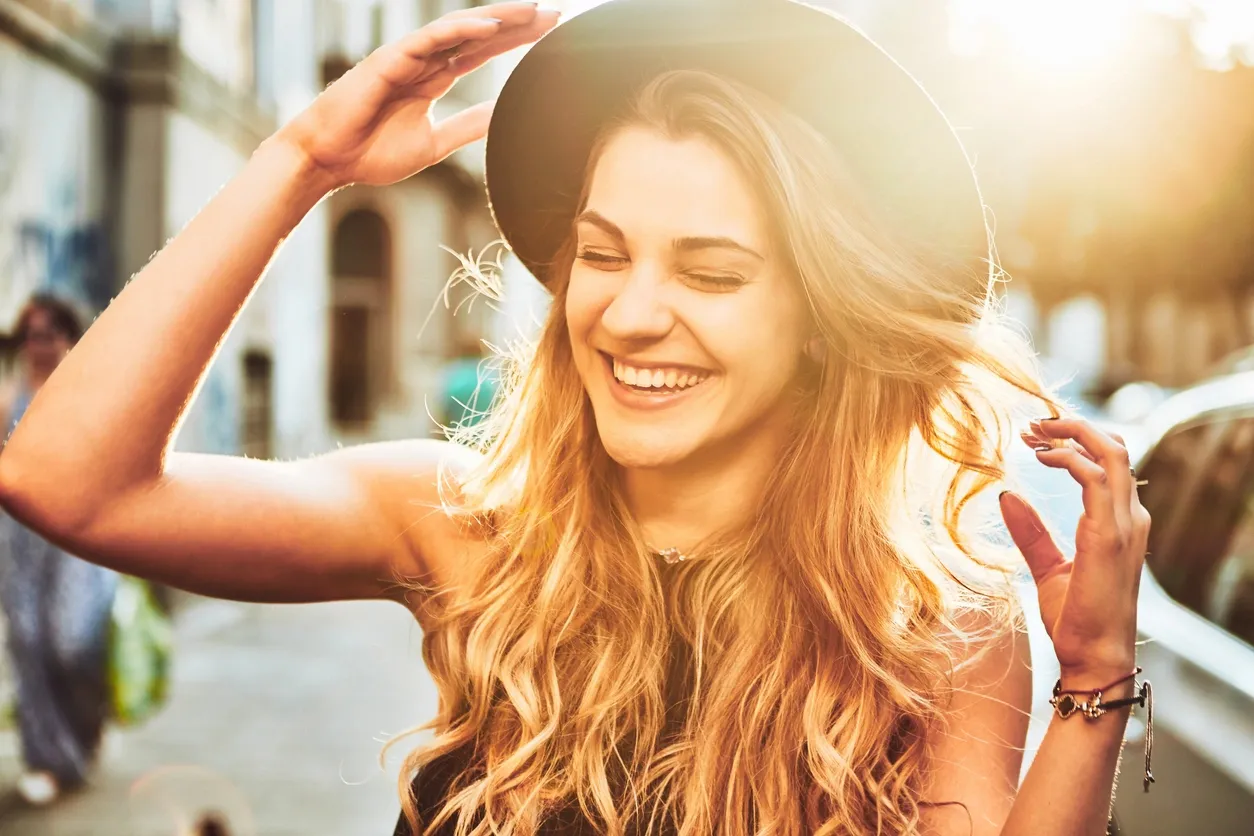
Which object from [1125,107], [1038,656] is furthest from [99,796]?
[1125,107]

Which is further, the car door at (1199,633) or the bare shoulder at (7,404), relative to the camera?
the bare shoulder at (7,404)

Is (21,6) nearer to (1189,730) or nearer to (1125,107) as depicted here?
(1189,730)

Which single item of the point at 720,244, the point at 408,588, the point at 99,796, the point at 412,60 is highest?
the point at 412,60

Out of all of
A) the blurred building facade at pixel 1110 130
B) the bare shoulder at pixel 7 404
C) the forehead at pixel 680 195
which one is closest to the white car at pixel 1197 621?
the forehead at pixel 680 195

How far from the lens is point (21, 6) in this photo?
8039 millimetres

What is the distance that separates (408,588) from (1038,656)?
2059 mm

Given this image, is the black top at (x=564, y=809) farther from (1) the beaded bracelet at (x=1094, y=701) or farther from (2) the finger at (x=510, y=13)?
(2) the finger at (x=510, y=13)

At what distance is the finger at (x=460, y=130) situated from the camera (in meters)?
2.06

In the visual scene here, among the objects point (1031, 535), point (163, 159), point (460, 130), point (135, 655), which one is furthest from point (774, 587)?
point (163, 159)

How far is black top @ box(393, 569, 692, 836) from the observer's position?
1.91m

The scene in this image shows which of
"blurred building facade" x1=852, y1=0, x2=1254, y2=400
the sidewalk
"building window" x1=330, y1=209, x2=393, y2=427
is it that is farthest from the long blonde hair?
"building window" x1=330, y1=209, x2=393, y2=427

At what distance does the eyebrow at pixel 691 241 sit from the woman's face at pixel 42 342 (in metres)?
4.77

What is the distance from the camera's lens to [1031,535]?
1850 mm

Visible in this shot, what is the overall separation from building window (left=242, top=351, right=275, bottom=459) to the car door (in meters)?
11.0
